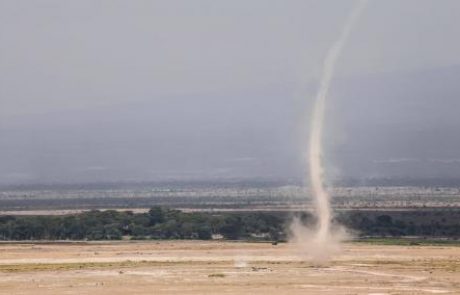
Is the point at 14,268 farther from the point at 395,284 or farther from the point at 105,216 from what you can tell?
the point at 105,216

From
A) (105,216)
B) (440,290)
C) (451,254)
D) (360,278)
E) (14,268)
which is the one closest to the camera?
(440,290)

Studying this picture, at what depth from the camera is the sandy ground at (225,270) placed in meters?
70.4

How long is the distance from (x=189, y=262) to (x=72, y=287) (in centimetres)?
1683

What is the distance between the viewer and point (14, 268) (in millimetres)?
84875

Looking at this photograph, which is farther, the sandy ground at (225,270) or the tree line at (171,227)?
the tree line at (171,227)

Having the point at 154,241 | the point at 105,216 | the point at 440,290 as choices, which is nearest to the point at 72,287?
the point at 440,290

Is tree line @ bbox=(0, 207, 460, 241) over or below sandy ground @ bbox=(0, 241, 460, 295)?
over

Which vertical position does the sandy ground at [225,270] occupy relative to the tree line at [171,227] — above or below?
below

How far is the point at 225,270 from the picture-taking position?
80.5 m

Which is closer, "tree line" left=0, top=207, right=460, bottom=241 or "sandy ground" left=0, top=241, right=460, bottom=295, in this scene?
"sandy ground" left=0, top=241, right=460, bottom=295

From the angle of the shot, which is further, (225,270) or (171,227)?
(171,227)

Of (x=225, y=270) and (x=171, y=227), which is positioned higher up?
(x=171, y=227)

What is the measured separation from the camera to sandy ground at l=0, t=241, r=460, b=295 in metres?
70.4

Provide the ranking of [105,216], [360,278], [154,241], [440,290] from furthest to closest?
[105,216] < [154,241] < [360,278] < [440,290]
